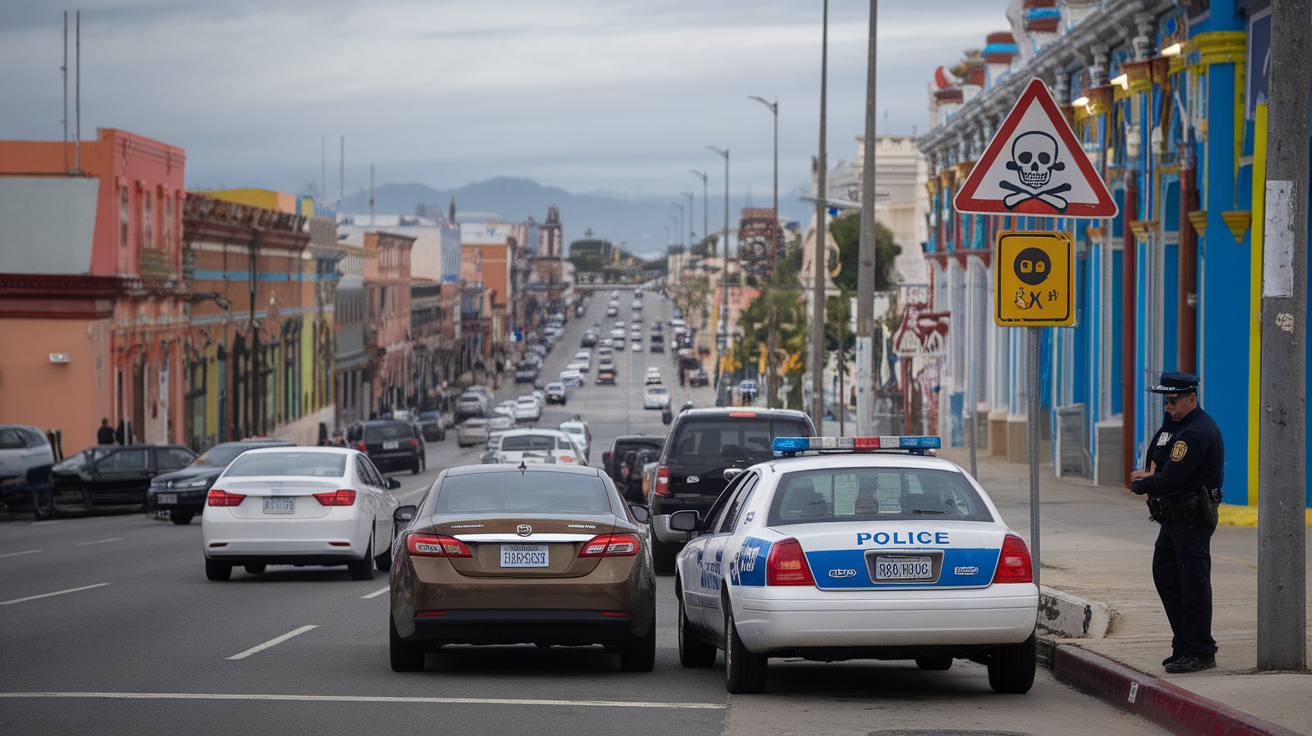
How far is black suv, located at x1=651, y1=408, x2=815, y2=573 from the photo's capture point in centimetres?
1845

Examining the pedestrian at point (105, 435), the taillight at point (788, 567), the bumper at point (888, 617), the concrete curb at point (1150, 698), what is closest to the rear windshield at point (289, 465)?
the concrete curb at point (1150, 698)

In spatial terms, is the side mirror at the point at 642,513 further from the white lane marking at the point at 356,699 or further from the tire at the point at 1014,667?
the tire at the point at 1014,667

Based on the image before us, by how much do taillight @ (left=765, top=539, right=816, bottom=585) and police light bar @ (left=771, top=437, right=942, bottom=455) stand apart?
3.89 ft

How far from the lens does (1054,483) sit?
2877cm

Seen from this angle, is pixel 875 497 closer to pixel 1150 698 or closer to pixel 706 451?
pixel 1150 698

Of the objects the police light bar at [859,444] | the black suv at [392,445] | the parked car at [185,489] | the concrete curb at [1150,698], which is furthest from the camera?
the black suv at [392,445]

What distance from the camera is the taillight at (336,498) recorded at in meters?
17.6

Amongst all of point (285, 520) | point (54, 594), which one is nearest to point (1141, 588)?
point (285, 520)

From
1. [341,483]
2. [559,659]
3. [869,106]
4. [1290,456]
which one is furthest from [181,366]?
[1290,456]

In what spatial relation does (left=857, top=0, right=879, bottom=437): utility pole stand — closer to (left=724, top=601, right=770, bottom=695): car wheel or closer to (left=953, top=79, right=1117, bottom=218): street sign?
(left=953, top=79, right=1117, bottom=218): street sign

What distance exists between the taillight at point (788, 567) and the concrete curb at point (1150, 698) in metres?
1.99

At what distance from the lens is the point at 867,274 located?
27594 mm

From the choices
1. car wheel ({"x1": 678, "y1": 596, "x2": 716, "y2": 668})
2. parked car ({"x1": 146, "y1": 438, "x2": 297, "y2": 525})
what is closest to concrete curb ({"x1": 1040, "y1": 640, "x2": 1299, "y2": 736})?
car wheel ({"x1": 678, "y1": 596, "x2": 716, "y2": 668})

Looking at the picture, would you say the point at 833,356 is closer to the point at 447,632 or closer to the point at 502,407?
the point at 502,407
